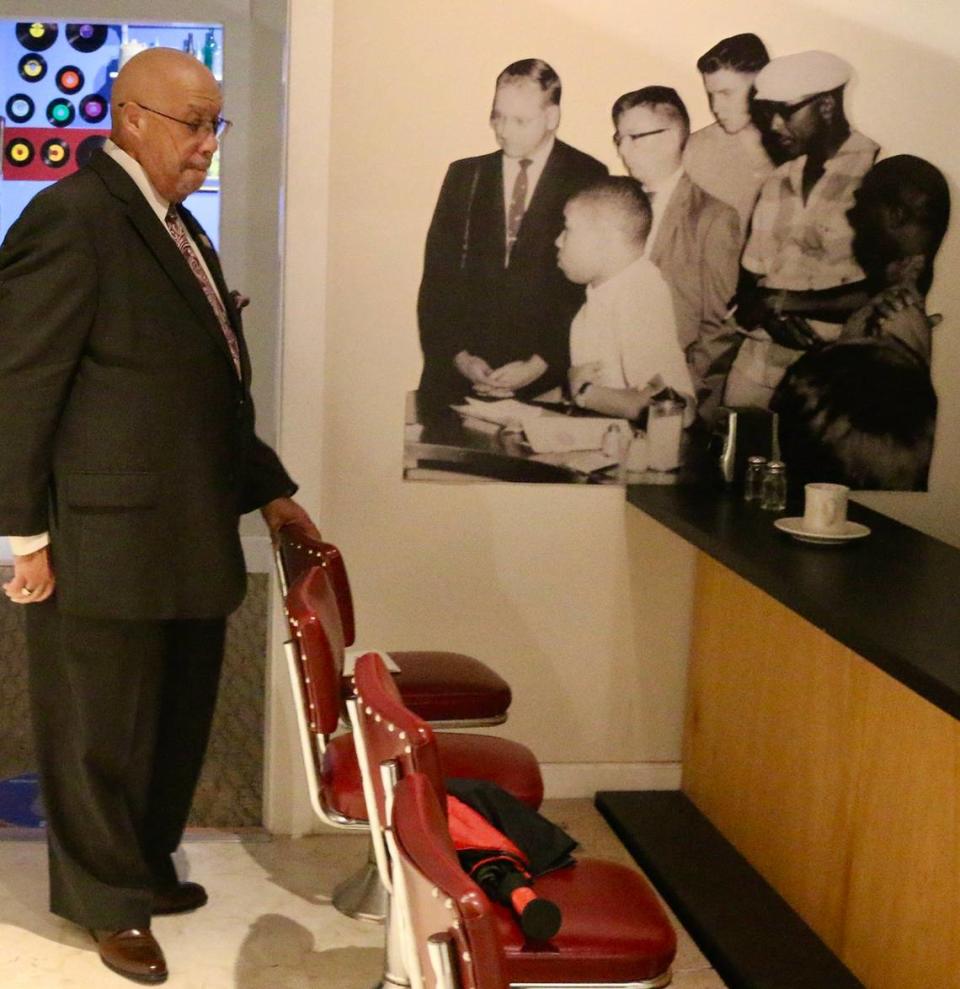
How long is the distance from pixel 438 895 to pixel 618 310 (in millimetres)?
2166

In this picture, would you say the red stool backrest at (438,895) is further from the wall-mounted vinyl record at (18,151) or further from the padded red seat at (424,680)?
the wall-mounted vinyl record at (18,151)

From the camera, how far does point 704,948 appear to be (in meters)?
2.85

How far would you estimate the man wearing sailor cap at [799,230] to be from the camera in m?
3.29

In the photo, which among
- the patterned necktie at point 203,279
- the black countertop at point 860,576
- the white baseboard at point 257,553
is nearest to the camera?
the black countertop at point 860,576

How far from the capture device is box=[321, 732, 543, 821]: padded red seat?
2402mm

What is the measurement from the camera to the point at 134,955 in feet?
8.84

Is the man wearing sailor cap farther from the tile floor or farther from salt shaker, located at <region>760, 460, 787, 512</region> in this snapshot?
the tile floor

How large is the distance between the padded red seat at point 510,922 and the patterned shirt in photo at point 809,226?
1.70 metres

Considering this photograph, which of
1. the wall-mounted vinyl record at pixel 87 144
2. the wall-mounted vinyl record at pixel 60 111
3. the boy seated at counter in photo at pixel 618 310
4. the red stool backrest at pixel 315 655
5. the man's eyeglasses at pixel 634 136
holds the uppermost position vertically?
the wall-mounted vinyl record at pixel 60 111

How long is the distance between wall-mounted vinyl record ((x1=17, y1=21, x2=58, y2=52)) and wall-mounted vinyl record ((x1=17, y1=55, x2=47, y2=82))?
0.03 m

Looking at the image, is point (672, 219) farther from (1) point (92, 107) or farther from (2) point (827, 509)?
(1) point (92, 107)

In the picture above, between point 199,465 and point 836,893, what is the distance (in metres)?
1.43

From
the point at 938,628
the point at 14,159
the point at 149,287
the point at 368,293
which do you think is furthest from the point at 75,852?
the point at 14,159

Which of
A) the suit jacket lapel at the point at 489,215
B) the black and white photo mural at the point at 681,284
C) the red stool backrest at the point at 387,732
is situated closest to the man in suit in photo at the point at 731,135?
the black and white photo mural at the point at 681,284
